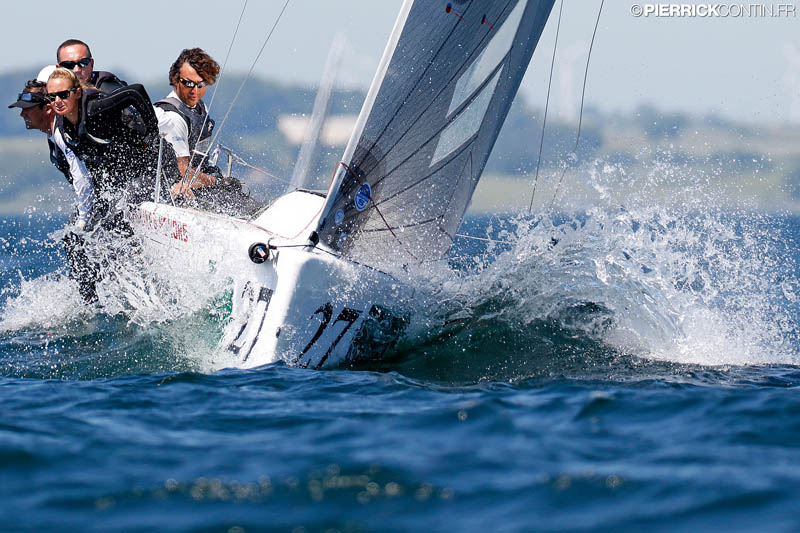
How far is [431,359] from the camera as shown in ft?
17.0

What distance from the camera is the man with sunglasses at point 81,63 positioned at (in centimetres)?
618

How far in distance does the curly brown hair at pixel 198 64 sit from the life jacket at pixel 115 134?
0.79m

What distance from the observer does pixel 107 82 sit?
6.15 meters

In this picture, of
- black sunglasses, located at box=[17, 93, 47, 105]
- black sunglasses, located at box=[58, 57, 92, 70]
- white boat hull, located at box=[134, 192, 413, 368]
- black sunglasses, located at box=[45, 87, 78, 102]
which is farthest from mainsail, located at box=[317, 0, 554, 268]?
black sunglasses, located at box=[58, 57, 92, 70]

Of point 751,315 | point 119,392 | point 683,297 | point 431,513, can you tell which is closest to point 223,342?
point 119,392

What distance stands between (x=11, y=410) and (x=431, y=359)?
2.33 m

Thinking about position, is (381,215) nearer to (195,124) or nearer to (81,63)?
(195,124)

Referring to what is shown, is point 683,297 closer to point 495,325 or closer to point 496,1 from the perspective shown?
point 495,325

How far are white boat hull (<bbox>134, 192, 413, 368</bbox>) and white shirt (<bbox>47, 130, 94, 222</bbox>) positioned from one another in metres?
1.14

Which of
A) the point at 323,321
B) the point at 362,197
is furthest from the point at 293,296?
the point at 362,197

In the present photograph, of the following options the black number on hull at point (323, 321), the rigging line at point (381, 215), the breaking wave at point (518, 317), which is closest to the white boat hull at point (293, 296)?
the black number on hull at point (323, 321)

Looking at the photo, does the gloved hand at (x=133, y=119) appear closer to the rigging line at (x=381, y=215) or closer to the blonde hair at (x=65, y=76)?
the blonde hair at (x=65, y=76)

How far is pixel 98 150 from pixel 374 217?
6.87 ft

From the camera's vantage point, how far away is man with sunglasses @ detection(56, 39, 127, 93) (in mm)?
6184
